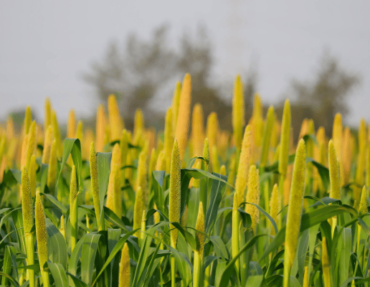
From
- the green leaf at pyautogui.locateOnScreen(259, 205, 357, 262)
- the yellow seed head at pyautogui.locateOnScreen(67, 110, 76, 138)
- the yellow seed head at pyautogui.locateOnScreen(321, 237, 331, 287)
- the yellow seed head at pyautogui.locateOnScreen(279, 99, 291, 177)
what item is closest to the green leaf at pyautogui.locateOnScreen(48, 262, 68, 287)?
the green leaf at pyautogui.locateOnScreen(259, 205, 357, 262)

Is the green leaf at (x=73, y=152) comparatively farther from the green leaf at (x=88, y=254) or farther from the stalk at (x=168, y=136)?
the stalk at (x=168, y=136)

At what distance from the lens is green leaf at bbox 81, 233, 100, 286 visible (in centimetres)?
113

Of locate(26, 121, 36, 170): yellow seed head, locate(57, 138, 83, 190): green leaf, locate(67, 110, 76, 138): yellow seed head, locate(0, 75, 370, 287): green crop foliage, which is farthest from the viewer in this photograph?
locate(67, 110, 76, 138): yellow seed head

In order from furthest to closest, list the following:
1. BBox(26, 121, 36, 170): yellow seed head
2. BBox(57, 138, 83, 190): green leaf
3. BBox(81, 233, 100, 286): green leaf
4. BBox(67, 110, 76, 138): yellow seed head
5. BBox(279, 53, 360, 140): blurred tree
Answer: BBox(279, 53, 360, 140): blurred tree → BBox(67, 110, 76, 138): yellow seed head → BBox(26, 121, 36, 170): yellow seed head → BBox(57, 138, 83, 190): green leaf → BBox(81, 233, 100, 286): green leaf

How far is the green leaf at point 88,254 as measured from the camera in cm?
113

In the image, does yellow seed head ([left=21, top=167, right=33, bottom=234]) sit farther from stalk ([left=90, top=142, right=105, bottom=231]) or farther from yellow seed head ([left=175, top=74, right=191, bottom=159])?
yellow seed head ([left=175, top=74, right=191, bottom=159])

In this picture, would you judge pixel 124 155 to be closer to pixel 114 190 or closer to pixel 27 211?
pixel 114 190

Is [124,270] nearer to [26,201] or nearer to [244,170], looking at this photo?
[26,201]

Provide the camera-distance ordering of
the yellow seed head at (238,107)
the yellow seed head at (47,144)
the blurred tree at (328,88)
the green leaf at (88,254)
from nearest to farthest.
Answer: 1. the green leaf at (88,254)
2. the yellow seed head at (47,144)
3. the yellow seed head at (238,107)
4. the blurred tree at (328,88)

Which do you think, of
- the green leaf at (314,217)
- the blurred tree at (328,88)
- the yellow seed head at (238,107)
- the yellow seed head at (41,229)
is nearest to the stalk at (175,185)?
the green leaf at (314,217)

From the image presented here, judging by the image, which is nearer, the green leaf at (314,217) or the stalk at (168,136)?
the green leaf at (314,217)

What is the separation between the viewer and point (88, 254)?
114cm

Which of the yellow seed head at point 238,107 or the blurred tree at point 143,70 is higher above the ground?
the blurred tree at point 143,70

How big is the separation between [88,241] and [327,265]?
2.60 feet
